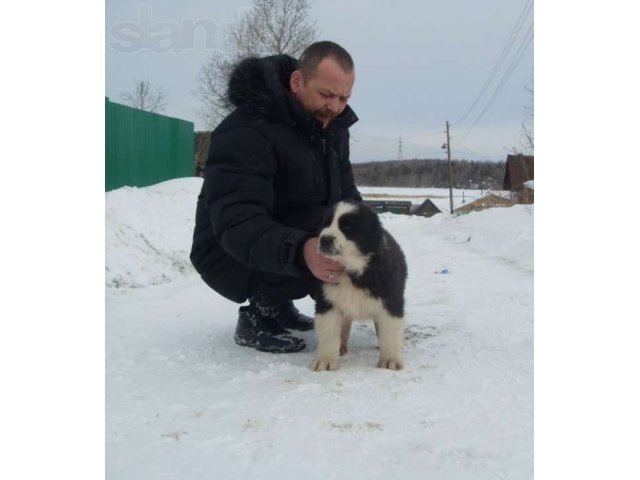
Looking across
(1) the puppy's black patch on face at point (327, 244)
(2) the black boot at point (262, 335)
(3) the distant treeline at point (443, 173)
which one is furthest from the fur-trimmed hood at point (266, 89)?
(2) the black boot at point (262, 335)

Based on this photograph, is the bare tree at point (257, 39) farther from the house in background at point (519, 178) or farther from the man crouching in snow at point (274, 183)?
the house in background at point (519, 178)

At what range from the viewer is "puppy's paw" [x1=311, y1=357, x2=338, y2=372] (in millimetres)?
3404

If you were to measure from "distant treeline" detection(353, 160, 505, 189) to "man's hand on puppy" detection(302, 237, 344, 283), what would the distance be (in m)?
0.56

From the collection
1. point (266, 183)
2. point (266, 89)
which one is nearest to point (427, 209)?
point (266, 183)

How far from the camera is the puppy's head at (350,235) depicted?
3197 millimetres

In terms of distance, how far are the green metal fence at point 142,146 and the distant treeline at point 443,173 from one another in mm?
954

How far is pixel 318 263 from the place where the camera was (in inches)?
126

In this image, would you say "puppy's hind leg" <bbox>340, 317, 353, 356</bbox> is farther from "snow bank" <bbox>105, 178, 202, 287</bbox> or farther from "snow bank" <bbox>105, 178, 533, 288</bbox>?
"snow bank" <bbox>105, 178, 202, 287</bbox>

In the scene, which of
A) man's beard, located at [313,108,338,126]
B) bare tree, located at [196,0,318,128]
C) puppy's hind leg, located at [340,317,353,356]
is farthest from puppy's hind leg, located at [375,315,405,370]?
bare tree, located at [196,0,318,128]

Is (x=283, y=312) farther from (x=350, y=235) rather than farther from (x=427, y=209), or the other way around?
(x=427, y=209)

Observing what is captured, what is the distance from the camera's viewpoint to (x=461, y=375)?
3150mm
